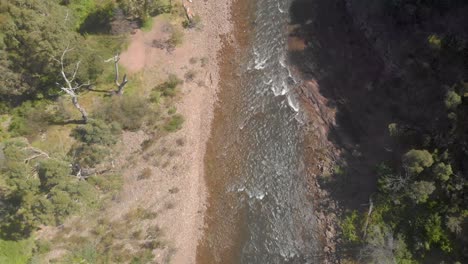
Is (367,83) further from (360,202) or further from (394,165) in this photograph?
(360,202)

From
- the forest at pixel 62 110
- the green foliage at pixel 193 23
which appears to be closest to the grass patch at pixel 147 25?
the forest at pixel 62 110

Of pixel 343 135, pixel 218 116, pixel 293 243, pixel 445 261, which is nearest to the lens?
pixel 445 261

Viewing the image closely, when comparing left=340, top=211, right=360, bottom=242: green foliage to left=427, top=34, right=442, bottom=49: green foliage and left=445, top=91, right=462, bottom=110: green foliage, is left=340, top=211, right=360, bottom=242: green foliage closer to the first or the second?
left=445, top=91, right=462, bottom=110: green foliage

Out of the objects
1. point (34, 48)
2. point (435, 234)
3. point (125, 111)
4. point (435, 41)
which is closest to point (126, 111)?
point (125, 111)

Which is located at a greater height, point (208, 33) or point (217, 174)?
point (208, 33)

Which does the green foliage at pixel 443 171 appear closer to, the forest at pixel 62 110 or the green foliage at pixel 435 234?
the green foliage at pixel 435 234

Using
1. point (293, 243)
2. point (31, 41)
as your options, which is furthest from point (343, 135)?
point (31, 41)

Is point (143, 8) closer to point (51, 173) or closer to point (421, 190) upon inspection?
point (51, 173)
